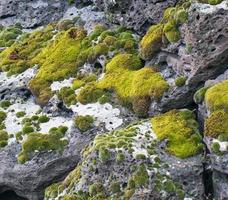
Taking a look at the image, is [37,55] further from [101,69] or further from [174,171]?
[174,171]

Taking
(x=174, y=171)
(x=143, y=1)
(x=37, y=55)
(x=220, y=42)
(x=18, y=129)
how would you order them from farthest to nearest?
(x=37, y=55), (x=143, y=1), (x=18, y=129), (x=220, y=42), (x=174, y=171)

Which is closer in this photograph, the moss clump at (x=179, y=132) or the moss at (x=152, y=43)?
the moss clump at (x=179, y=132)

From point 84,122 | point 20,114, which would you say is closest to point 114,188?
point 84,122

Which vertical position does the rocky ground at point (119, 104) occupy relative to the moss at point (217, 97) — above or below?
below

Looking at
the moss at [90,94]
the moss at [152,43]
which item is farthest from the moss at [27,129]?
the moss at [152,43]

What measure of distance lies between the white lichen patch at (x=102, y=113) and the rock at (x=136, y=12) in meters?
7.09

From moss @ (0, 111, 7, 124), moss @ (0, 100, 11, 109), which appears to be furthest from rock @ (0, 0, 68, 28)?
moss @ (0, 111, 7, 124)

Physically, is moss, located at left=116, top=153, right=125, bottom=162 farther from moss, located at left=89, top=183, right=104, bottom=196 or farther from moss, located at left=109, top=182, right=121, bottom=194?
moss, located at left=89, top=183, right=104, bottom=196

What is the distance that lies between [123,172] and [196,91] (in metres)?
6.28

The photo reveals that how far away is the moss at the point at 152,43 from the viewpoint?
28.0 m

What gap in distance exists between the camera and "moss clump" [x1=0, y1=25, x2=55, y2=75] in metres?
33.2

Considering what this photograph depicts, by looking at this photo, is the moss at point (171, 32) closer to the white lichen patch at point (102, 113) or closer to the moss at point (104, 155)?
the white lichen patch at point (102, 113)

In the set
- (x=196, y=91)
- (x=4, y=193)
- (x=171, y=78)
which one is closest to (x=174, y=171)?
(x=196, y=91)

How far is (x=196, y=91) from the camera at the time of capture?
24328 mm
